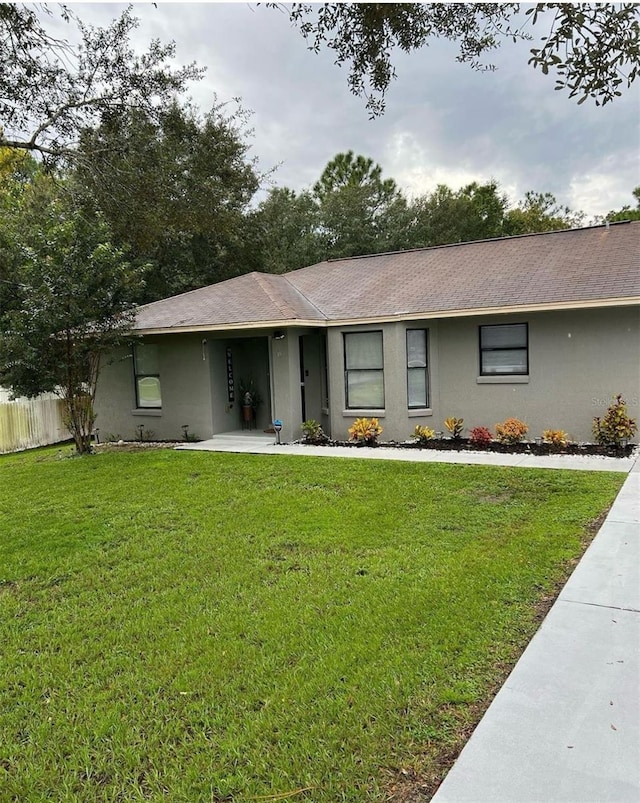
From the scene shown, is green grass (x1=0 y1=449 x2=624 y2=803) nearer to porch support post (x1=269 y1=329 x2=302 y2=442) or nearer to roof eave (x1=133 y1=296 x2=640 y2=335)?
roof eave (x1=133 y1=296 x2=640 y2=335)

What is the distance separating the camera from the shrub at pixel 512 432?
1040cm

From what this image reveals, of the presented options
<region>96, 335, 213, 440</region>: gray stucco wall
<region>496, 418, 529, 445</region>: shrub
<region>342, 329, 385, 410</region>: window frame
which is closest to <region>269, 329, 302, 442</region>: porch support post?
<region>342, 329, 385, 410</region>: window frame

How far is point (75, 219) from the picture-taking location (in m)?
10.3

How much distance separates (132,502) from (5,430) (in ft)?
31.5

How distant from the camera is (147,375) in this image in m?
13.6

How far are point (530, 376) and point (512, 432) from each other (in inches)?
51.2

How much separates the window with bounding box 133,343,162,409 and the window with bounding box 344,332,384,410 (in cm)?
468

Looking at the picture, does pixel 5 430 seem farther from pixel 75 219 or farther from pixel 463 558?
pixel 463 558

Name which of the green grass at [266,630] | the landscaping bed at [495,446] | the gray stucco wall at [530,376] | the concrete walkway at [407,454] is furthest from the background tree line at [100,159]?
the landscaping bed at [495,446]

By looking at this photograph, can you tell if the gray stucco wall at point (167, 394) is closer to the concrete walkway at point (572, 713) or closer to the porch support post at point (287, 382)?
the porch support post at point (287, 382)

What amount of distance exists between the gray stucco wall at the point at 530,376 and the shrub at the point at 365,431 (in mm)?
298

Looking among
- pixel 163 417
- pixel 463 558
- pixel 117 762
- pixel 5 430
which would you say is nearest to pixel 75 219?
pixel 163 417

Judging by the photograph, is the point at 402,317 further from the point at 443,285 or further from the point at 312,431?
the point at 312,431

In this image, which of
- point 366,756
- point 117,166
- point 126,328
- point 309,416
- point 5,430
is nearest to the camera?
point 366,756
